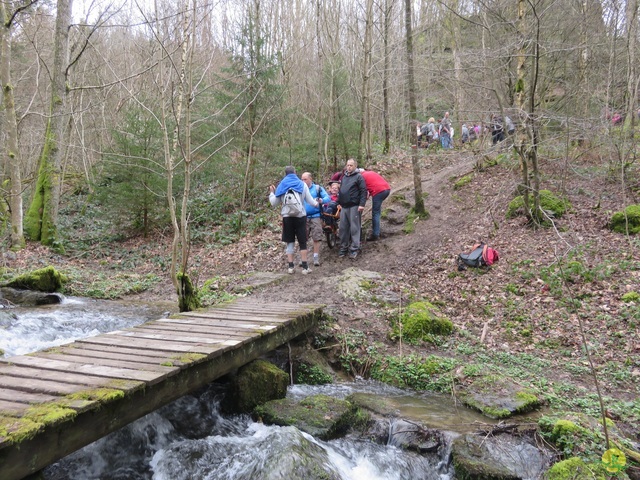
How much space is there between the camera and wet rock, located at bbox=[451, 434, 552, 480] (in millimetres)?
3943

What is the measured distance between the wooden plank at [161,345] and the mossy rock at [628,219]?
357 inches

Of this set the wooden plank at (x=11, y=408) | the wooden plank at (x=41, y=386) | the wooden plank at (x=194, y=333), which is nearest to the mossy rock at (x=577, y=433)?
the wooden plank at (x=194, y=333)

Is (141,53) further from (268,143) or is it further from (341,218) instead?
(341,218)

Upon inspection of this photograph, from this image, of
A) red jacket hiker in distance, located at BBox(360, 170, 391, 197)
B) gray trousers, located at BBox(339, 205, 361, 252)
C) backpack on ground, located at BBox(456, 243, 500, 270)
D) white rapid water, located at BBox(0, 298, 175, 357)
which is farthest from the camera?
red jacket hiker in distance, located at BBox(360, 170, 391, 197)

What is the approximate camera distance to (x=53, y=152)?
1399 centimetres

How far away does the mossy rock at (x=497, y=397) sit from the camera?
16.3 feet

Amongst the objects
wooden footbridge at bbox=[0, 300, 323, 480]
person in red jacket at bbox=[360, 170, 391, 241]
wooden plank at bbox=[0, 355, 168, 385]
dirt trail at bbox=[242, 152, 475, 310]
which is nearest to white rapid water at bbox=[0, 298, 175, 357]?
wooden footbridge at bbox=[0, 300, 323, 480]

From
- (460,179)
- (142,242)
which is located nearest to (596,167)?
(460,179)

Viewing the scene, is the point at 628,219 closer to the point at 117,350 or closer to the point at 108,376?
the point at 117,350

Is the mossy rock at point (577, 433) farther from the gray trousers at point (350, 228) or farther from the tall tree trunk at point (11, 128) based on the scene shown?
the tall tree trunk at point (11, 128)

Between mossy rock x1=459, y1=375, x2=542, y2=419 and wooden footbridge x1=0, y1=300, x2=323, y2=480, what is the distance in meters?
2.35

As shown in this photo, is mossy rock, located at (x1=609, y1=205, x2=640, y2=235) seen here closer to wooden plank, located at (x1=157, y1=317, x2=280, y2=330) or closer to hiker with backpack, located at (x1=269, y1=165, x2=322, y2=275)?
hiker with backpack, located at (x1=269, y1=165, x2=322, y2=275)

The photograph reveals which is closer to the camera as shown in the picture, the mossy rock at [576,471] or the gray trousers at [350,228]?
the mossy rock at [576,471]

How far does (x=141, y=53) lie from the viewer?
17.9 m
